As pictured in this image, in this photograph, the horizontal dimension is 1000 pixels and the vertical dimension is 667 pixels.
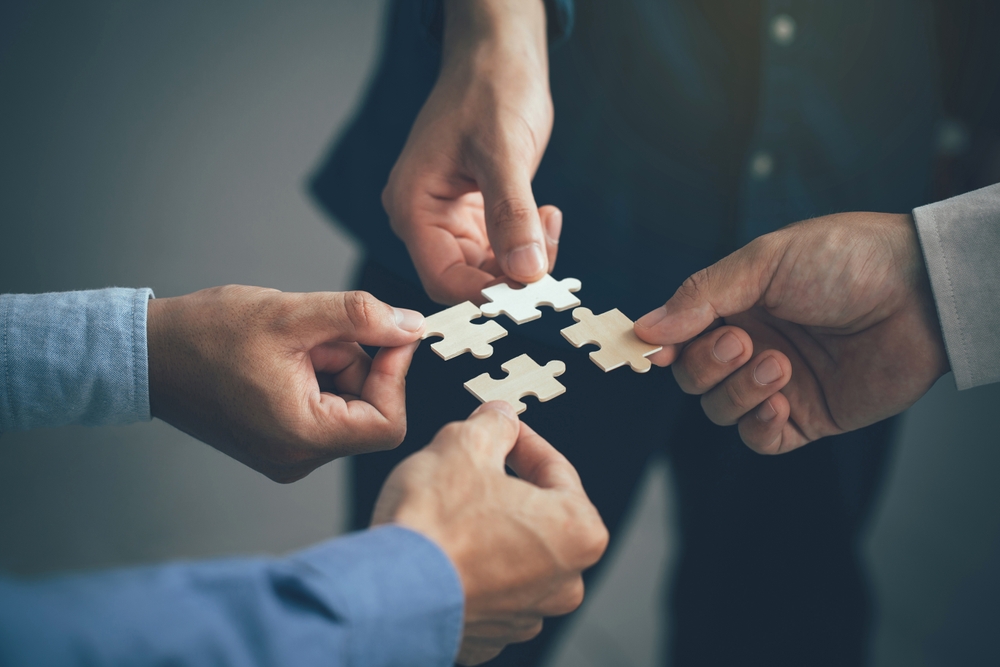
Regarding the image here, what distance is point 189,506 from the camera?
124 inches

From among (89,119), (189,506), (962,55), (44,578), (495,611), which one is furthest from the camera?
(89,119)

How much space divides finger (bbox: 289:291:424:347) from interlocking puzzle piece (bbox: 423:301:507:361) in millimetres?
89

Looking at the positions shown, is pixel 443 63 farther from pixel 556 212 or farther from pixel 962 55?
pixel 962 55

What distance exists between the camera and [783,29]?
2199mm

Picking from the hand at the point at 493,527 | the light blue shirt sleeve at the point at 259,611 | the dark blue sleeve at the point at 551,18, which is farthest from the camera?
the dark blue sleeve at the point at 551,18

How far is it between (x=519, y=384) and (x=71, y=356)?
1.14 m

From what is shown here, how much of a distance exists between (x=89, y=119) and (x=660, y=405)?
3957 mm

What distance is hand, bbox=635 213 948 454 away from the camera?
1877 millimetres

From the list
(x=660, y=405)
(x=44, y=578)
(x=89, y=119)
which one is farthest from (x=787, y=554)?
(x=89, y=119)

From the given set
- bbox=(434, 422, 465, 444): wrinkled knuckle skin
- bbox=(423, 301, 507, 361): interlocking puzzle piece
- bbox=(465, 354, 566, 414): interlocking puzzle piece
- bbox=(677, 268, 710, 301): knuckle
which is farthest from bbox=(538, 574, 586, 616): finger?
bbox=(677, 268, 710, 301): knuckle

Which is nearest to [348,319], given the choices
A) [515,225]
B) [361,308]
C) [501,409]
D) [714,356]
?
[361,308]

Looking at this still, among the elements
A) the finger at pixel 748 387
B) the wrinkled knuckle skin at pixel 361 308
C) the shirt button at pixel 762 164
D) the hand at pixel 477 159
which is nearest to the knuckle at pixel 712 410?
the finger at pixel 748 387

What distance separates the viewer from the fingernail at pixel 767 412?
210cm

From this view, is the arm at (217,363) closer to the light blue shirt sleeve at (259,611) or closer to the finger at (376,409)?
the finger at (376,409)
